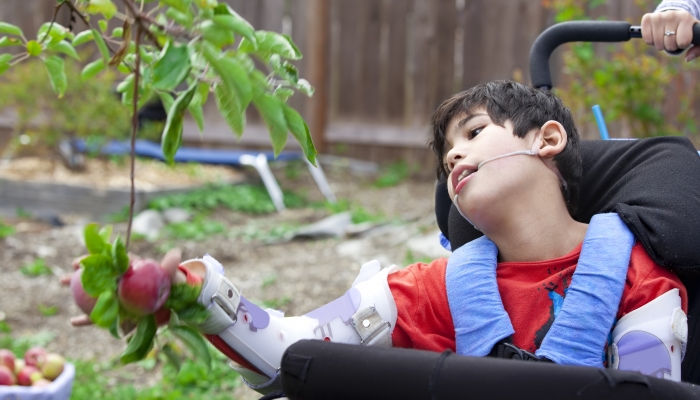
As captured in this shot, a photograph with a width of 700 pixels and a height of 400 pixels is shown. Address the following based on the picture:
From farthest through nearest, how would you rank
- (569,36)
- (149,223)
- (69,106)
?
(69,106) → (149,223) → (569,36)

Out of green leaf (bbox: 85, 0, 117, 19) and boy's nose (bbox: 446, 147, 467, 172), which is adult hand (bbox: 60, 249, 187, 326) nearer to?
green leaf (bbox: 85, 0, 117, 19)

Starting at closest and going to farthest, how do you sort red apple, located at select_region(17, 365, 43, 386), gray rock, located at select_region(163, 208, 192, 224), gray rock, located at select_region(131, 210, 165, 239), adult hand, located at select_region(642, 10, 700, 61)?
adult hand, located at select_region(642, 10, 700, 61)
red apple, located at select_region(17, 365, 43, 386)
gray rock, located at select_region(131, 210, 165, 239)
gray rock, located at select_region(163, 208, 192, 224)

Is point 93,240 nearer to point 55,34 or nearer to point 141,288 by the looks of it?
point 141,288

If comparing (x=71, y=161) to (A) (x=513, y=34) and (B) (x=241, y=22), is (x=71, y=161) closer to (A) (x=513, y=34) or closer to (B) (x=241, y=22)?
(A) (x=513, y=34)

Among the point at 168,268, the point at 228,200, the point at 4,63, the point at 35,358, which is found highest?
the point at 4,63

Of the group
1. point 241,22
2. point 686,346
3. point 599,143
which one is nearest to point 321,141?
point 599,143

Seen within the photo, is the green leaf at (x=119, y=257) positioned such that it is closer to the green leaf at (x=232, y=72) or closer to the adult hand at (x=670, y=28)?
the green leaf at (x=232, y=72)

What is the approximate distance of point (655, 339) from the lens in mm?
1291

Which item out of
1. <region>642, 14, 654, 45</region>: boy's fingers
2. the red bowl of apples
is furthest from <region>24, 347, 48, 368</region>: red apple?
<region>642, 14, 654, 45</region>: boy's fingers

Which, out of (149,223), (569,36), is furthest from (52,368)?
(149,223)

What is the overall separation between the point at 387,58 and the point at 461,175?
18.9 ft

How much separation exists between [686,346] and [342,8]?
6.22 metres

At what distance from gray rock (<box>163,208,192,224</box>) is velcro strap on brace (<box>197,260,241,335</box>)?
428 cm

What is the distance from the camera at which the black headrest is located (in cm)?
142
